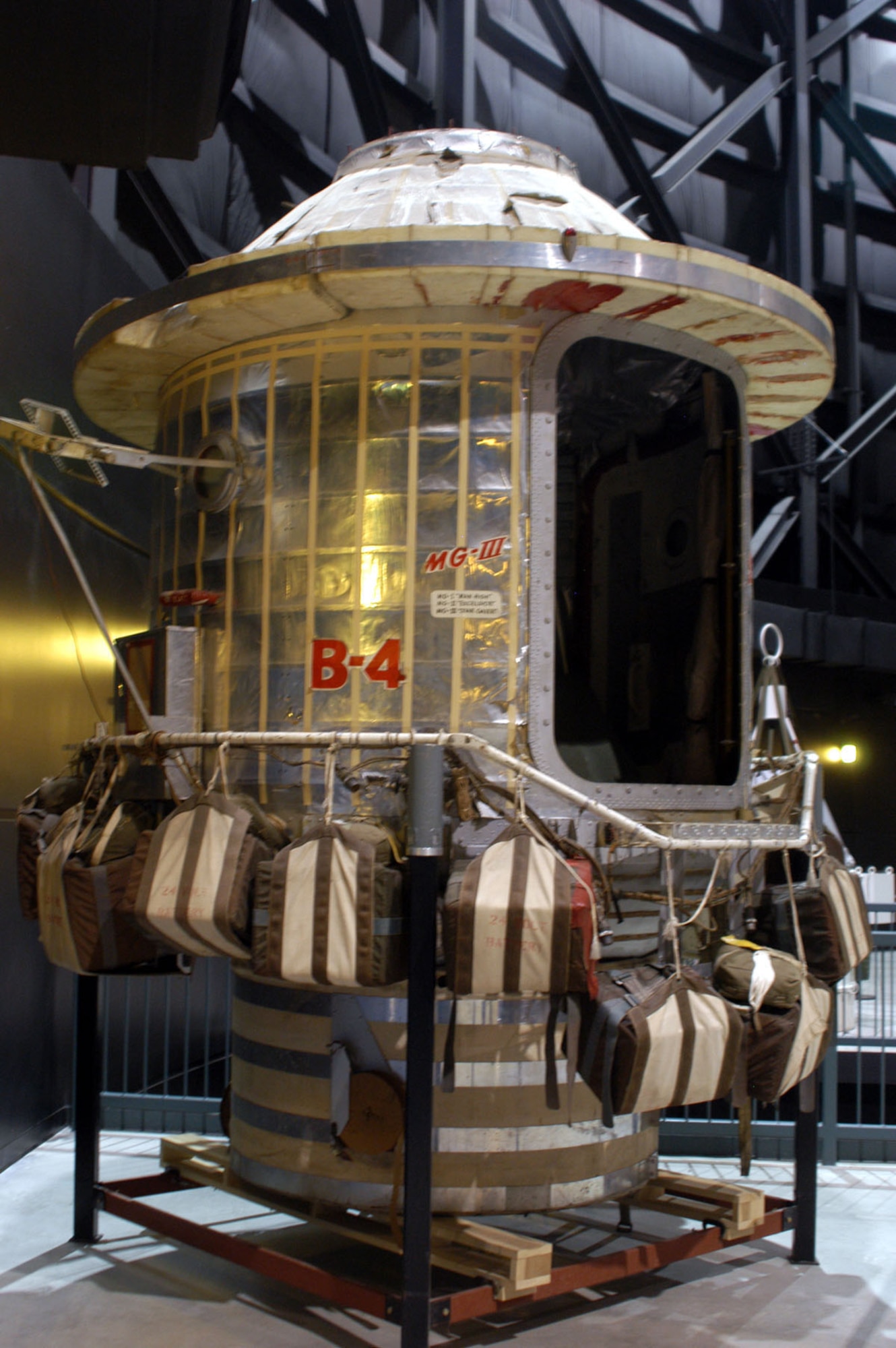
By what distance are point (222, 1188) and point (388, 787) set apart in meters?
2.14

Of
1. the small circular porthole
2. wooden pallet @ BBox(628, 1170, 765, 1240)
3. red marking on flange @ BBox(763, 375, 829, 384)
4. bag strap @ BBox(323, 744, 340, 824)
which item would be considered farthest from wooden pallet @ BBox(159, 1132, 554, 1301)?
red marking on flange @ BBox(763, 375, 829, 384)

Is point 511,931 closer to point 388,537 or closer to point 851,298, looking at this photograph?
point 388,537

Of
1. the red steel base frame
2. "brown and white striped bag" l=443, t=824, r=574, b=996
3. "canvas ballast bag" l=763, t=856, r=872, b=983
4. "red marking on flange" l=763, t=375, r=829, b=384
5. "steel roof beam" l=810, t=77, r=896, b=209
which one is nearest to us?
"brown and white striped bag" l=443, t=824, r=574, b=996

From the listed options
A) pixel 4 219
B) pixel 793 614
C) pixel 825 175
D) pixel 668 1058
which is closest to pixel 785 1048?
pixel 668 1058

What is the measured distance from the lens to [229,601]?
225 inches

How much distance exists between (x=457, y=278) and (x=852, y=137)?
17.1 m

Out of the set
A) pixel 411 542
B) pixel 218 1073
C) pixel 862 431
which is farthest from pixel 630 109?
pixel 411 542

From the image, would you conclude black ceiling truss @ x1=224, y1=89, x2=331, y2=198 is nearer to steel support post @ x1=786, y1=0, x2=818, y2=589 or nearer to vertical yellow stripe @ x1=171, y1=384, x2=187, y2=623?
steel support post @ x1=786, y1=0, x2=818, y2=589

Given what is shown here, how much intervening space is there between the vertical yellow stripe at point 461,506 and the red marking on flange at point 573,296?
332mm

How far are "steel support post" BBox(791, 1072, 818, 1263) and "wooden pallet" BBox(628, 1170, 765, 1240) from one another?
0.18 metres

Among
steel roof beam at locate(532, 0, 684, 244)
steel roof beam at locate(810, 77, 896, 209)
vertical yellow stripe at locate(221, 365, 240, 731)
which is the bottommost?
vertical yellow stripe at locate(221, 365, 240, 731)

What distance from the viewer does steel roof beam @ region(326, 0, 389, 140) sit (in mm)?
13133

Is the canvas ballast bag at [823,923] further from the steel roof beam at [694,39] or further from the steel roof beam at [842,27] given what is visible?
the steel roof beam at [842,27]

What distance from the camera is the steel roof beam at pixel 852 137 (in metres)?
19.6
